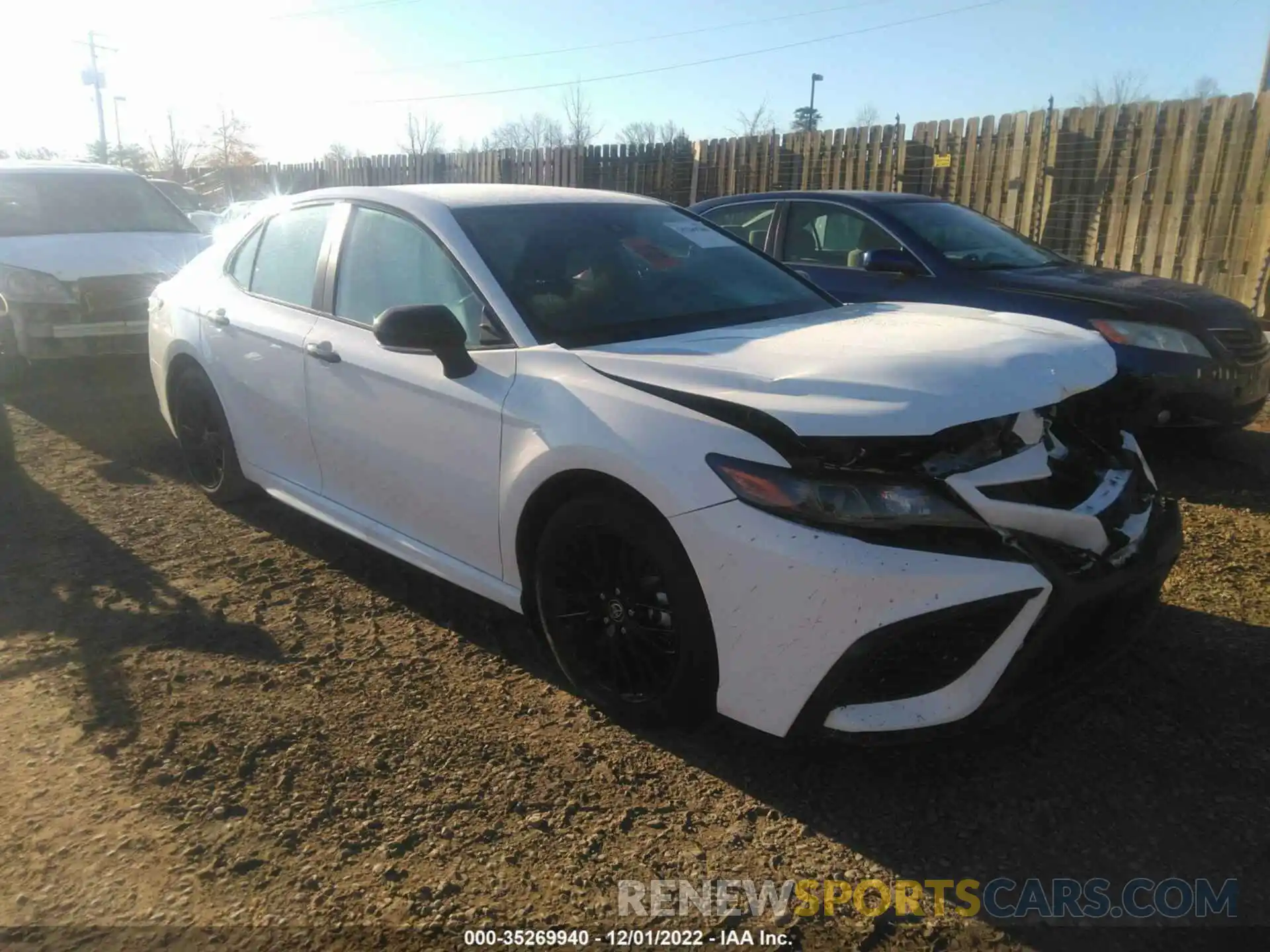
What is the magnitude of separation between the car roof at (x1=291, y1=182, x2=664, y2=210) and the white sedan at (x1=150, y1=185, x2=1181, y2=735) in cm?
2

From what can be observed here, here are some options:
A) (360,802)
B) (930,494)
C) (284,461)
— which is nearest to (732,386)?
(930,494)

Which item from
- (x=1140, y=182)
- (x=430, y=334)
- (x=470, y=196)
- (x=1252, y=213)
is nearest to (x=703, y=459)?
(x=430, y=334)

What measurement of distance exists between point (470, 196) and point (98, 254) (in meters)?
5.43

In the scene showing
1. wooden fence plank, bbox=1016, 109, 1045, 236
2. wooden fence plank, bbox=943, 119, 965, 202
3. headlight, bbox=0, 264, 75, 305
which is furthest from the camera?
wooden fence plank, bbox=943, 119, 965, 202

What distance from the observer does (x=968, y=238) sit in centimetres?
625

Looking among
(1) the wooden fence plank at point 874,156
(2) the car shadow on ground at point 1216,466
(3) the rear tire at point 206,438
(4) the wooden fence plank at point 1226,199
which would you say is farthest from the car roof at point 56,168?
(4) the wooden fence plank at point 1226,199

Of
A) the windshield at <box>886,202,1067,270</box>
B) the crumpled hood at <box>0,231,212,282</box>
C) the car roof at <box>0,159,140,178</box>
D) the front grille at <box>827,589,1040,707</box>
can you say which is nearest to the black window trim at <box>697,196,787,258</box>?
the windshield at <box>886,202,1067,270</box>

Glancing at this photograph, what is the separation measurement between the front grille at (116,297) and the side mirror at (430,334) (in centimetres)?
546

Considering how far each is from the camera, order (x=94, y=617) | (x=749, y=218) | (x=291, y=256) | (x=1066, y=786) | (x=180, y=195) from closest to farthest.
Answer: (x=1066, y=786) < (x=94, y=617) < (x=291, y=256) < (x=749, y=218) < (x=180, y=195)

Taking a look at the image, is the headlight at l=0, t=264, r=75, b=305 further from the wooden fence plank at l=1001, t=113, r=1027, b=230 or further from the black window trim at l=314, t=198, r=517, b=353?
the wooden fence plank at l=1001, t=113, r=1027, b=230

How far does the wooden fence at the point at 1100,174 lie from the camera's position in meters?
9.20

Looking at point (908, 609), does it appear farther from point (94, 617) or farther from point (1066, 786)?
point (94, 617)

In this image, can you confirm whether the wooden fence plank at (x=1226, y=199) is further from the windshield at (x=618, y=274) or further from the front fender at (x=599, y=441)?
the front fender at (x=599, y=441)

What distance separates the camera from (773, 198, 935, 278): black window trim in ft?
19.5
